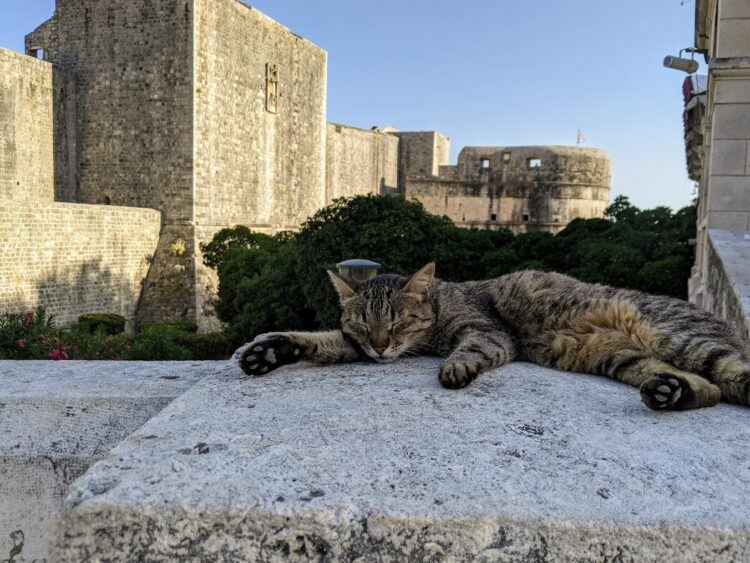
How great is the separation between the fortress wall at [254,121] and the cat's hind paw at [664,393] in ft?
63.2

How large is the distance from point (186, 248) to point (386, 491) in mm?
19647

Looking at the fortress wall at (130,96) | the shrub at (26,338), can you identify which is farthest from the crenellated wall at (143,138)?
the shrub at (26,338)

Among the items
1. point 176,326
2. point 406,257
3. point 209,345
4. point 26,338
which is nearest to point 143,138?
point 176,326

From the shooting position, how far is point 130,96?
20.3 meters

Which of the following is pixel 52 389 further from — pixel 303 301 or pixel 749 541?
pixel 303 301

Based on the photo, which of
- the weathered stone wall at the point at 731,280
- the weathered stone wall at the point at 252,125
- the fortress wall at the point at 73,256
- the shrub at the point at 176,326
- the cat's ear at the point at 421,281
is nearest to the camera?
the cat's ear at the point at 421,281

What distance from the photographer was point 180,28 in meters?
19.6

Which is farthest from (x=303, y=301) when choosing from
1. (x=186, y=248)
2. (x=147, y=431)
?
(x=147, y=431)

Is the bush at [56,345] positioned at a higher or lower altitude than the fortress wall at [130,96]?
lower

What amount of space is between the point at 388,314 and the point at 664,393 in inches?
46.4

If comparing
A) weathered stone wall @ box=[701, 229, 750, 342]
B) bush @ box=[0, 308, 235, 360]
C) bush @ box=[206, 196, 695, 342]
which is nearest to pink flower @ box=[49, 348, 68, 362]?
bush @ box=[0, 308, 235, 360]

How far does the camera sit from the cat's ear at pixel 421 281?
293 cm

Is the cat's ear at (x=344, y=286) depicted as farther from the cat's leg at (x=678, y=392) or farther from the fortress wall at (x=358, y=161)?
Answer: the fortress wall at (x=358, y=161)

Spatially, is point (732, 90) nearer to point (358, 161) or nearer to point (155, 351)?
point (155, 351)
